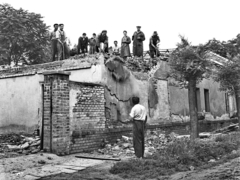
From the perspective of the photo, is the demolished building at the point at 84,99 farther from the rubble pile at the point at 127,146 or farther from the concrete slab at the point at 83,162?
the concrete slab at the point at 83,162

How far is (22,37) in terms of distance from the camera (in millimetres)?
24484

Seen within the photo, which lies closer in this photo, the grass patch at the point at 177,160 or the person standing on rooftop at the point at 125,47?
the grass patch at the point at 177,160

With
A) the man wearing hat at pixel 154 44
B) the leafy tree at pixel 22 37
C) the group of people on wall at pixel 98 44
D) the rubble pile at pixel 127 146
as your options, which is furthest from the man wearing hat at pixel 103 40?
the leafy tree at pixel 22 37

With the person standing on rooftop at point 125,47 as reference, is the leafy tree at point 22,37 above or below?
above

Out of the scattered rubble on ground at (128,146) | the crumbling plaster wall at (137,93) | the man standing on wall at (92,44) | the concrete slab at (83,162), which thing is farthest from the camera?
the man standing on wall at (92,44)

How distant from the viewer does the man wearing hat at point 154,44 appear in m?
14.9

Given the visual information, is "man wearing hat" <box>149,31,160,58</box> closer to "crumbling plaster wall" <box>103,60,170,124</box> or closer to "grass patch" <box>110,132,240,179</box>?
"crumbling plaster wall" <box>103,60,170,124</box>

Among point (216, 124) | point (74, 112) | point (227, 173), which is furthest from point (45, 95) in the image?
point (216, 124)

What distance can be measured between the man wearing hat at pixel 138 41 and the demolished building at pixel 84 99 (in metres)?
1.28

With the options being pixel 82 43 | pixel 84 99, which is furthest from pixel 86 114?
pixel 82 43

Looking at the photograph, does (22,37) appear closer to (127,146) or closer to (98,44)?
(98,44)

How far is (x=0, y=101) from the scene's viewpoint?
12656 millimetres

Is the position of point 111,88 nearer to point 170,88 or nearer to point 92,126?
point 92,126

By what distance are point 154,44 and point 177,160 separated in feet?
31.3
